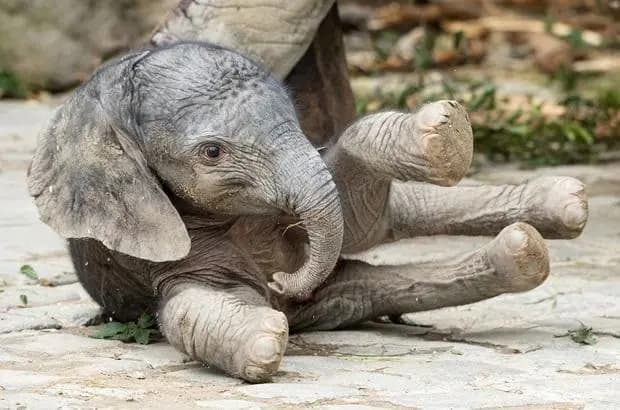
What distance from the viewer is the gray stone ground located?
12.9 ft

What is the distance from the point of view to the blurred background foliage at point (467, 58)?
28.6 feet

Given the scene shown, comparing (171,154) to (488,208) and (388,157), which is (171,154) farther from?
(488,208)

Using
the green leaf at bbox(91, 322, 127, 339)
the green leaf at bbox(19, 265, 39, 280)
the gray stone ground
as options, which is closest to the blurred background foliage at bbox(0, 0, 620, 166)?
the gray stone ground

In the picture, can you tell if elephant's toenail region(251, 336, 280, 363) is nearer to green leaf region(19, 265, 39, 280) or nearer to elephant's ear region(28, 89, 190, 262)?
elephant's ear region(28, 89, 190, 262)

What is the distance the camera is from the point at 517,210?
16.2 ft

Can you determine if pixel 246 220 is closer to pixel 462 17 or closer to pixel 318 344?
pixel 318 344

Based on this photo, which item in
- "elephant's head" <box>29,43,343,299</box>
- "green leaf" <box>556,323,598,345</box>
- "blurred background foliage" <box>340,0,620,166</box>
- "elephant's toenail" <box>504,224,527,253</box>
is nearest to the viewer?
"elephant's head" <box>29,43,343,299</box>

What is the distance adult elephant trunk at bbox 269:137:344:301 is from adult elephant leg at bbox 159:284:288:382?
19 cm

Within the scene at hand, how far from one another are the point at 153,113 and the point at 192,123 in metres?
0.14

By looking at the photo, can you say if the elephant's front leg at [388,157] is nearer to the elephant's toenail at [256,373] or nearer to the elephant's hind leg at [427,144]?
the elephant's hind leg at [427,144]

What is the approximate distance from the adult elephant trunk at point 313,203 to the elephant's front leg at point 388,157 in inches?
9.9

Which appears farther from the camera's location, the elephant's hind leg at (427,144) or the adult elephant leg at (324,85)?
the adult elephant leg at (324,85)

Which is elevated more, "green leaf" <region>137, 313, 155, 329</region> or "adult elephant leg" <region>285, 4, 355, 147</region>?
"adult elephant leg" <region>285, 4, 355, 147</region>

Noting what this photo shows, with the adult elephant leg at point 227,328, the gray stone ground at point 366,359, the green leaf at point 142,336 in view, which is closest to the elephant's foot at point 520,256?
the gray stone ground at point 366,359
